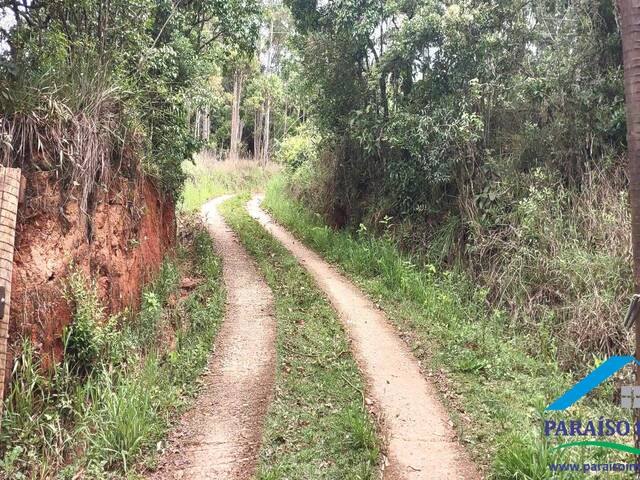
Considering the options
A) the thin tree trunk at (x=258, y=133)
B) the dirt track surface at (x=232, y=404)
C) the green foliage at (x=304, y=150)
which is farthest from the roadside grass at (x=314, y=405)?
the thin tree trunk at (x=258, y=133)

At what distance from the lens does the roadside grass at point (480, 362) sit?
3918 mm

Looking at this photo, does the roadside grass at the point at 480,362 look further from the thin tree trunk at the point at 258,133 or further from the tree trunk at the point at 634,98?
the thin tree trunk at the point at 258,133

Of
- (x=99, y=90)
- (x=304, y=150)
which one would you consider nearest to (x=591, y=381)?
(x=99, y=90)

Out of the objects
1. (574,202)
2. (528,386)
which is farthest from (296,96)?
(528,386)

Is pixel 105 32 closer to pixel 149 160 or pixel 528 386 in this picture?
pixel 149 160

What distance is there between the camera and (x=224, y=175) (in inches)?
958

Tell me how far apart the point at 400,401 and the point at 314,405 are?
97cm

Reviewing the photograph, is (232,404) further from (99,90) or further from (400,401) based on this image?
(99,90)

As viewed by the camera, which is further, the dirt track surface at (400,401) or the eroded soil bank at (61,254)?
the eroded soil bank at (61,254)

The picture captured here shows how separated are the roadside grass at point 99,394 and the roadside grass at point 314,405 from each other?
111 centimetres

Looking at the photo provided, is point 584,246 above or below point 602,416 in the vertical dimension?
above

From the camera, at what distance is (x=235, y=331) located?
23.1ft

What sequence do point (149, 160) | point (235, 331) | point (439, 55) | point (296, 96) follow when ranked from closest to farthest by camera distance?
point (235, 331)
point (149, 160)
point (439, 55)
point (296, 96)

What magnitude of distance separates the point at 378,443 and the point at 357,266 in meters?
5.92
